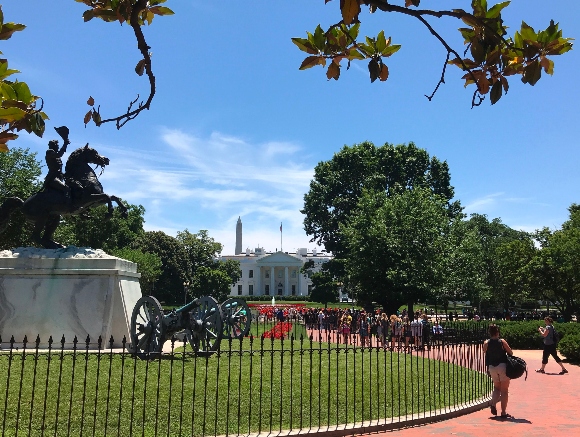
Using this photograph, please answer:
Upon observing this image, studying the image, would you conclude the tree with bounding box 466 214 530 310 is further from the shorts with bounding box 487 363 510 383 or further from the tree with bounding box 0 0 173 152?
the tree with bounding box 0 0 173 152

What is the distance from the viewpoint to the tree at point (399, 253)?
27.4 m

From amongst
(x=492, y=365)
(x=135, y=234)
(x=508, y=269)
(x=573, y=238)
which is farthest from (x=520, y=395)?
(x=135, y=234)

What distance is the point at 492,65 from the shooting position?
2826mm

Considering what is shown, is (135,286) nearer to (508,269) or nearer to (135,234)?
(508,269)

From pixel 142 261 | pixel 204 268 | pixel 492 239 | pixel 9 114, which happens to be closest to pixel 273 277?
pixel 204 268

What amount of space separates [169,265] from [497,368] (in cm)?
5294

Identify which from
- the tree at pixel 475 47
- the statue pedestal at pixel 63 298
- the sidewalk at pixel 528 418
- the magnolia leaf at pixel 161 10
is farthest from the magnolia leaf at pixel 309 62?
the statue pedestal at pixel 63 298

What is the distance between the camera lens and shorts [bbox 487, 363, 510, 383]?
8383mm

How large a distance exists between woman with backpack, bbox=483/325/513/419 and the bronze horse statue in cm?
917

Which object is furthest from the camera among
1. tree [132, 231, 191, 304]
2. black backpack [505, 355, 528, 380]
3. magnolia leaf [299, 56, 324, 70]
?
tree [132, 231, 191, 304]

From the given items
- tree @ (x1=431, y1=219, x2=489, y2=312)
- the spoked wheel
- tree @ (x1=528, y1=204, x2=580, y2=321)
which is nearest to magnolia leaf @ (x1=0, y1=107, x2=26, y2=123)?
the spoked wheel

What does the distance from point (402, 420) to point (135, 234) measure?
169ft

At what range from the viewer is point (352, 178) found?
137 ft

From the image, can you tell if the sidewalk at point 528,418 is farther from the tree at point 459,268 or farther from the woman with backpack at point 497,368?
the tree at point 459,268
